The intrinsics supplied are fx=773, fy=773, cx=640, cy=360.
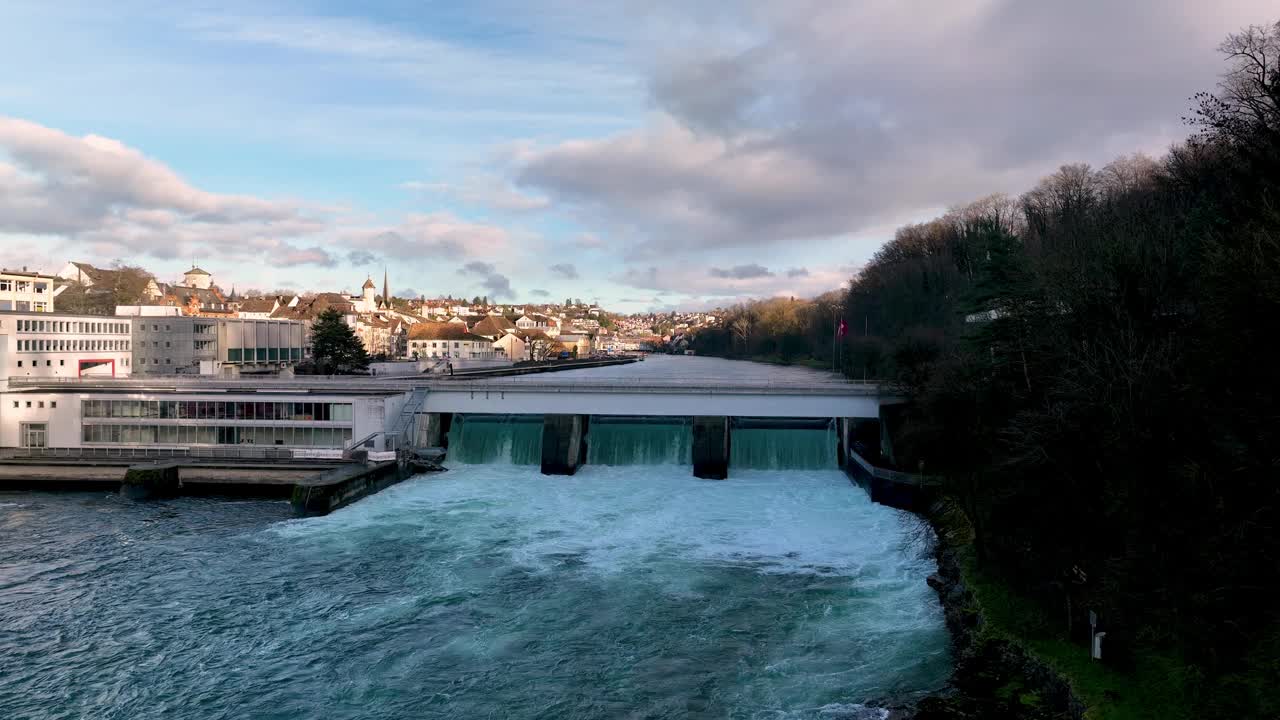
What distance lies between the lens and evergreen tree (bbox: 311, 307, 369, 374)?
72562 millimetres

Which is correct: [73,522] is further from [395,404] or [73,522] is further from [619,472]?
[619,472]

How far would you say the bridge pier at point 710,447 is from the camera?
4100cm

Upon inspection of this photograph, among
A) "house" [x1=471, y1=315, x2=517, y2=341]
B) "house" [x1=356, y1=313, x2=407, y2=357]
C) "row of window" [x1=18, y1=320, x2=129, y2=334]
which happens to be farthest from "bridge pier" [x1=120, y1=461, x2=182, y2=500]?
"house" [x1=471, y1=315, x2=517, y2=341]

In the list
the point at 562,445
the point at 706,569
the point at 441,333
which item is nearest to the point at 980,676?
the point at 706,569

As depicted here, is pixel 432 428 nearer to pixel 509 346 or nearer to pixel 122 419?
pixel 122 419

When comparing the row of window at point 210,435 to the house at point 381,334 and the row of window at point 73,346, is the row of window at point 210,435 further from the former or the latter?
the house at point 381,334

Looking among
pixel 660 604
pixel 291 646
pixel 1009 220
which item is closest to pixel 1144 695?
pixel 660 604

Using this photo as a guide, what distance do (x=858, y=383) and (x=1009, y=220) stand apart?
1958 inches

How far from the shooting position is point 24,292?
68.9 m

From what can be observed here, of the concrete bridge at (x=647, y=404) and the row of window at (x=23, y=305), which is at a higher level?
the row of window at (x=23, y=305)

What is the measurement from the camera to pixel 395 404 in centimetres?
4312

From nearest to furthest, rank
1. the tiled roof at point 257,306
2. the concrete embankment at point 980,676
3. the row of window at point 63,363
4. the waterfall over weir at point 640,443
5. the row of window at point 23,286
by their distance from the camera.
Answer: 1. the concrete embankment at point 980,676
2. the waterfall over weir at point 640,443
3. the row of window at point 63,363
4. the row of window at point 23,286
5. the tiled roof at point 257,306

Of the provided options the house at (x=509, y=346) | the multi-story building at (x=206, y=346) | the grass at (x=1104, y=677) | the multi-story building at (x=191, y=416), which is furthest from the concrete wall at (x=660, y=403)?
the house at (x=509, y=346)

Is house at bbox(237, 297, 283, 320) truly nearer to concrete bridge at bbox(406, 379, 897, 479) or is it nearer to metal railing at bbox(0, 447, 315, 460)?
metal railing at bbox(0, 447, 315, 460)
